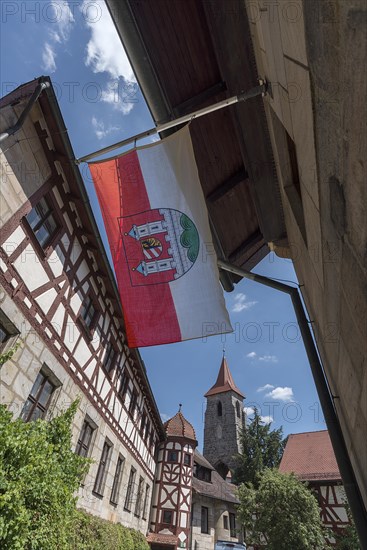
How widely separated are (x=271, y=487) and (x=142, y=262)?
17.2 m

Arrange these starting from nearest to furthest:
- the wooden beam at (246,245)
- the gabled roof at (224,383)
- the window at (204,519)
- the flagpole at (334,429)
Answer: the flagpole at (334,429)
the wooden beam at (246,245)
the window at (204,519)
the gabled roof at (224,383)

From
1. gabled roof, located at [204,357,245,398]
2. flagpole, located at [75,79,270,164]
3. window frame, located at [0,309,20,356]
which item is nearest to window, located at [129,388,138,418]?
window frame, located at [0,309,20,356]

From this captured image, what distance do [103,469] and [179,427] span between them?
13.5 metres

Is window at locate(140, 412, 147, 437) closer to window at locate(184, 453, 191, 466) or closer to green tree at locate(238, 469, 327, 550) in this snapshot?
green tree at locate(238, 469, 327, 550)

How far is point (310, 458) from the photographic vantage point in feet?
78.5

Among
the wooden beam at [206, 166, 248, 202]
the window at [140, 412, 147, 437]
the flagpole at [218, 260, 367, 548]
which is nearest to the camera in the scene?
the flagpole at [218, 260, 367, 548]

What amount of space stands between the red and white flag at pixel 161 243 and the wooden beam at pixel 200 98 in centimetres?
46

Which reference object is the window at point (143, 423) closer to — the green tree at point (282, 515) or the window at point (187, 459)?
the green tree at point (282, 515)

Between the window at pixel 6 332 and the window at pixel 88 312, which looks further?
the window at pixel 88 312

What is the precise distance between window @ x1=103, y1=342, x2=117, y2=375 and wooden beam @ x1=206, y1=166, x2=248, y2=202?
7313mm

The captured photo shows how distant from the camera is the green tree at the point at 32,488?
447 centimetres

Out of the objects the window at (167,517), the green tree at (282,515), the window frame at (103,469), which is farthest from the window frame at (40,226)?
the window at (167,517)

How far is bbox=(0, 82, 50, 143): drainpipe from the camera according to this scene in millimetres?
6078

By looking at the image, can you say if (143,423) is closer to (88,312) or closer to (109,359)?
(109,359)
